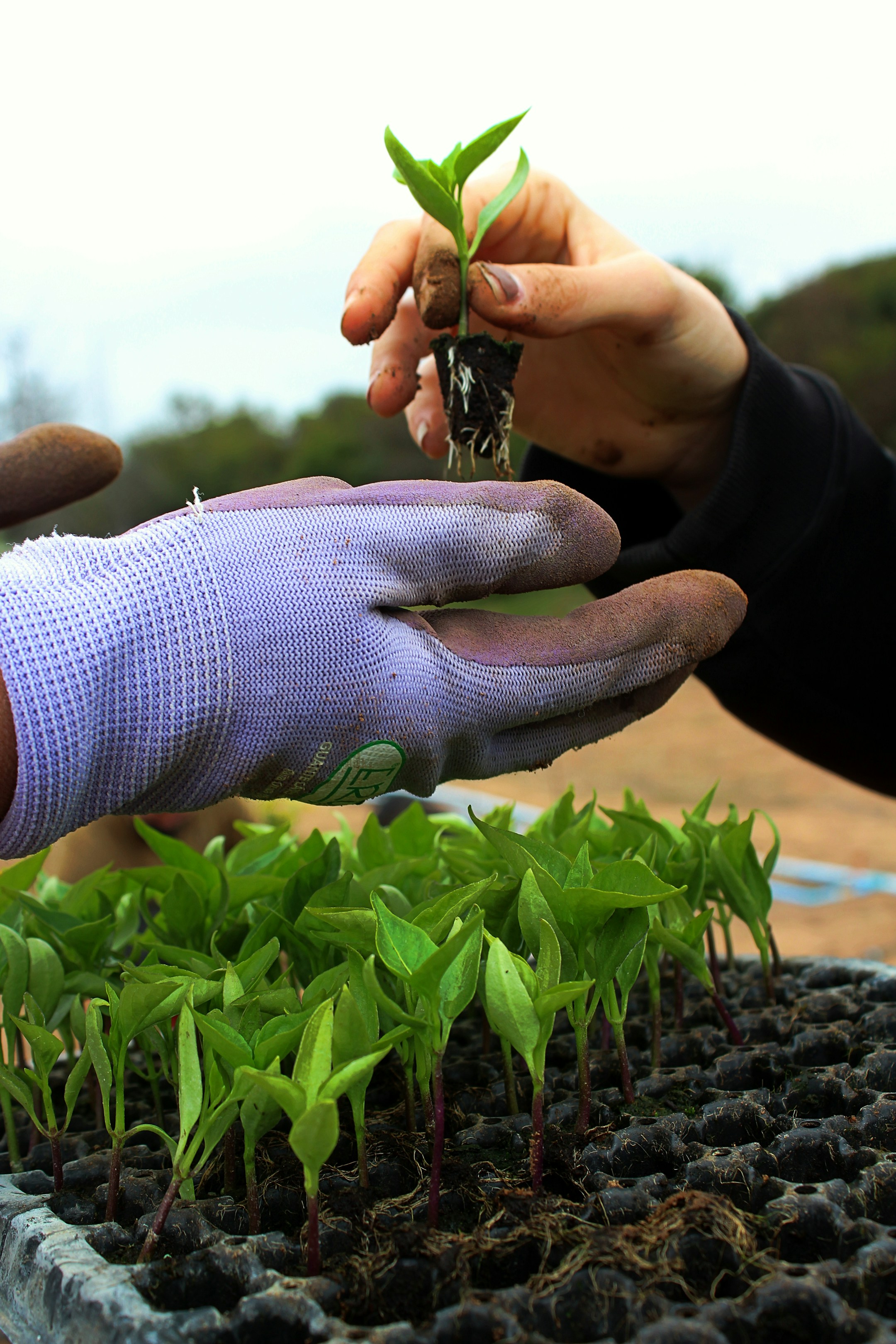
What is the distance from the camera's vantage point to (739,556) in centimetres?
163

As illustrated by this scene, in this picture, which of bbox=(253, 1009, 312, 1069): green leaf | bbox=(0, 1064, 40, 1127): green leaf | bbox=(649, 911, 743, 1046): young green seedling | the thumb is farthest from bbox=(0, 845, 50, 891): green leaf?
the thumb

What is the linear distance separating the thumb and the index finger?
0.39 feet

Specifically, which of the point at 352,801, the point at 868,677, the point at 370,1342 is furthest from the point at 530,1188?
the point at 868,677

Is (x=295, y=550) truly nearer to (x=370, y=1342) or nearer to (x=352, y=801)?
(x=352, y=801)

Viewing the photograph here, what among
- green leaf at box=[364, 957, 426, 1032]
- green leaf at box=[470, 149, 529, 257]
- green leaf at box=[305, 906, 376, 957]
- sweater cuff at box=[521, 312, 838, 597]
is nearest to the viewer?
green leaf at box=[364, 957, 426, 1032]

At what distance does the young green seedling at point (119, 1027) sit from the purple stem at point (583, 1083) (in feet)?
1.14

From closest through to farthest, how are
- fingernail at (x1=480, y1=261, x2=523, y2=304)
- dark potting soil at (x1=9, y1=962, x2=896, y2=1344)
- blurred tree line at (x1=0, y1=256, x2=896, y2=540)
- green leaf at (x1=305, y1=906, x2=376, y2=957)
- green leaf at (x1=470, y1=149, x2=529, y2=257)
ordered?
1. dark potting soil at (x1=9, y1=962, x2=896, y2=1344)
2. green leaf at (x1=305, y1=906, x2=376, y2=957)
3. fingernail at (x1=480, y1=261, x2=523, y2=304)
4. green leaf at (x1=470, y1=149, x2=529, y2=257)
5. blurred tree line at (x1=0, y1=256, x2=896, y2=540)

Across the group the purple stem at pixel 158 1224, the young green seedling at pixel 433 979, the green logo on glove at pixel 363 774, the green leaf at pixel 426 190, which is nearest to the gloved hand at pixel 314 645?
the green logo on glove at pixel 363 774

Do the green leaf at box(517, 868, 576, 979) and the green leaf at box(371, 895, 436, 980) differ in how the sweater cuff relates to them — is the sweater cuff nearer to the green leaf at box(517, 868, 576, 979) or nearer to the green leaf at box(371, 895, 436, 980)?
the green leaf at box(517, 868, 576, 979)

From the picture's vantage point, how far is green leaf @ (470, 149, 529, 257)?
1222 millimetres

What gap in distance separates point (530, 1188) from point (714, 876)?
0.54 m

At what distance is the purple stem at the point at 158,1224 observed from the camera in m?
0.66

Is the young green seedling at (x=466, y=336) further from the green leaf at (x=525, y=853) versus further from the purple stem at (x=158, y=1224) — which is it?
the purple stem at (x=158, y=1224)

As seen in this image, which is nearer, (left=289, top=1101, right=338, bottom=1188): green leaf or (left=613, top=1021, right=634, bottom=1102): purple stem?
(left=289, top=1101, right=338, bottom=1188): green leaf
